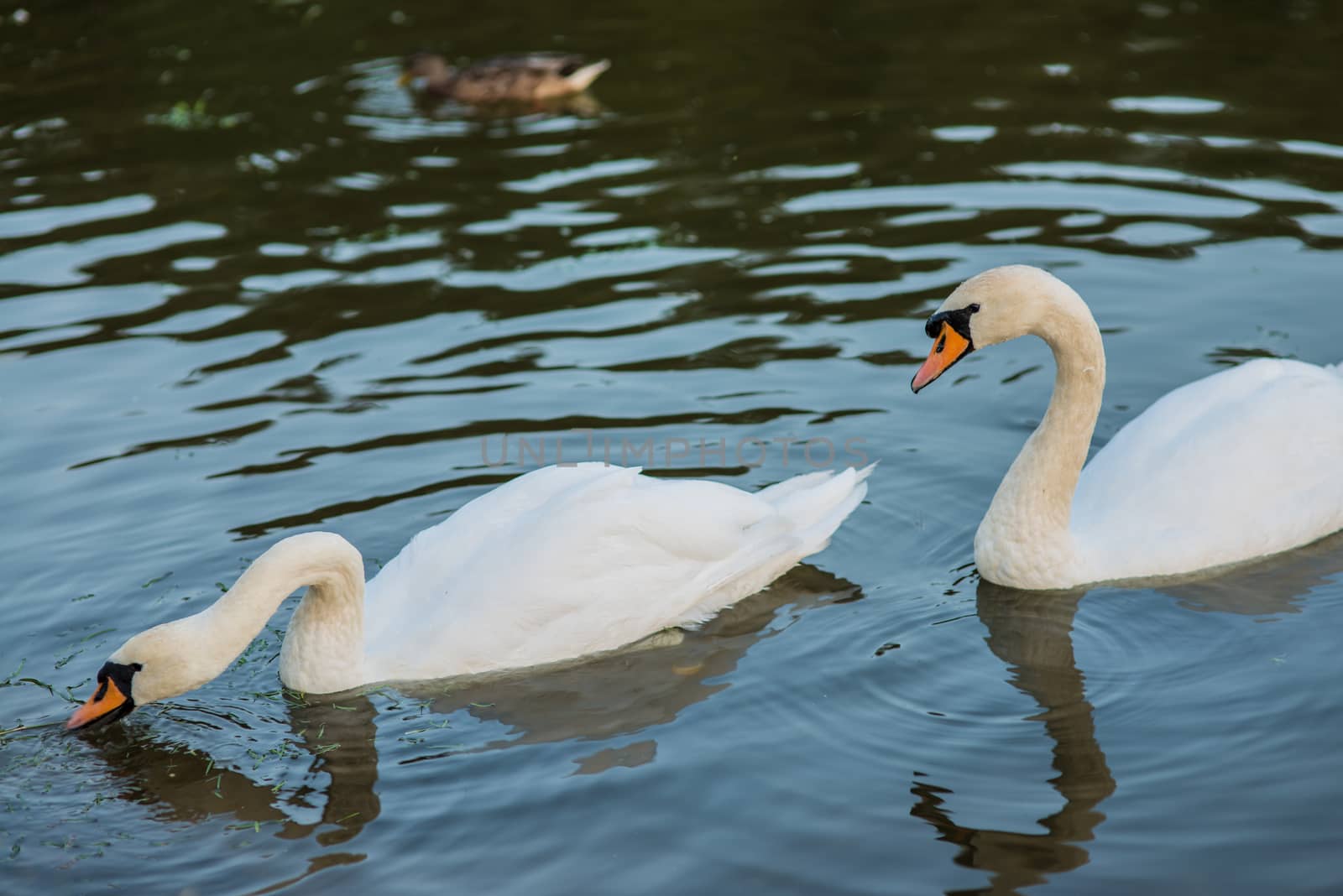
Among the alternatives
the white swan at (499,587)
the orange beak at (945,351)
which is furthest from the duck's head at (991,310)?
the white swan at (499,587)

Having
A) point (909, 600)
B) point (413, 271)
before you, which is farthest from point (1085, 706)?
point (413, 271)

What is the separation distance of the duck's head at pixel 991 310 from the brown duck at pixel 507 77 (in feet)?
27.0

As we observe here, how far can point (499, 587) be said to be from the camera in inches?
259

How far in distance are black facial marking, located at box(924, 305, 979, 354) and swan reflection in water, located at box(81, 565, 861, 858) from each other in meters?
1.29

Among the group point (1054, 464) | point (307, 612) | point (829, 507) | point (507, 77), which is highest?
point (507, 77)

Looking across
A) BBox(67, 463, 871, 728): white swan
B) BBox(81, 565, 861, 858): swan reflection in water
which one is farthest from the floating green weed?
BBox(81, 565, 861, 858): swan reflection in water

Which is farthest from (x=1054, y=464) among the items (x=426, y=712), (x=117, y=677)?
(x=117, y=677)

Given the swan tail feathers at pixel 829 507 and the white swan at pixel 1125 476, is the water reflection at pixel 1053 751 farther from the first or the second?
the swan tail feathers at pixel 829 507

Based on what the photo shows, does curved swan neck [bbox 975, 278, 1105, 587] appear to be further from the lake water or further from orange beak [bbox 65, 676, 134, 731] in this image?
orange beak [bbox 65, 676, 134, 731]

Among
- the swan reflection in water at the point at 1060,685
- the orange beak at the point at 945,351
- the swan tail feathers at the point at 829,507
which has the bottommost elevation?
the swan reflection in water at the point at 1060,685

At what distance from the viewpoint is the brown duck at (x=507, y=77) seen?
1433 centimetres

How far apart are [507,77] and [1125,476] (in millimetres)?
8636

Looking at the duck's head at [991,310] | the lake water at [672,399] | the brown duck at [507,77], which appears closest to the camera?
the lake water at [672,399]

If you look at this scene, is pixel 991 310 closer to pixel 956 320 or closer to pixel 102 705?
pixel 956 320
